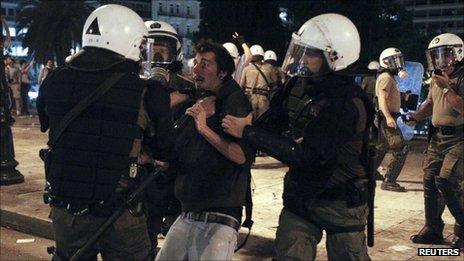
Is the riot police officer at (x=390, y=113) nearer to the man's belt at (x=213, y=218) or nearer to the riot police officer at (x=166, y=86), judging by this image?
the riot police officer at (x=166, y=86)

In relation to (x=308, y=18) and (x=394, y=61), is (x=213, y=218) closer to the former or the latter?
(x=394, y=61)

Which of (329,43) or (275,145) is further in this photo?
(329,43)

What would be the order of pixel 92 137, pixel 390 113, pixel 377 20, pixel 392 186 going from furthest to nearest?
1. pixel 377 20
2. pixel 392 186
3. pixel 390 113
4. pixel 92 137

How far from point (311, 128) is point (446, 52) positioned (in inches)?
114

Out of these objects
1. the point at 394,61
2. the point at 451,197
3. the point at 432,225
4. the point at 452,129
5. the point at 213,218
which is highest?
the point at 394,61

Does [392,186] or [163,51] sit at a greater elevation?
[163,51]

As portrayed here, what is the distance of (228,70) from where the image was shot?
3.23 metres

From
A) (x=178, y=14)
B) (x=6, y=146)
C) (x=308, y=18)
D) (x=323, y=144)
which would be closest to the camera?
(x=323, y=144)

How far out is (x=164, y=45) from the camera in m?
4.37

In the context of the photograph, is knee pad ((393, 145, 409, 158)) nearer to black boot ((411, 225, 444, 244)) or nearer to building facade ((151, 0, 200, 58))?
black boot ((411, 225, 444, 244))

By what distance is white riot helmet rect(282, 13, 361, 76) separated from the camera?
3.22m

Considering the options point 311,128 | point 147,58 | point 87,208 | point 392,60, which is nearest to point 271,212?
point 392,60

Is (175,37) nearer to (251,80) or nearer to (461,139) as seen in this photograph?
(461,139)

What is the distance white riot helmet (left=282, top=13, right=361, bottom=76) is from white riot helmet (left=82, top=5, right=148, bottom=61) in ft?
3.14
